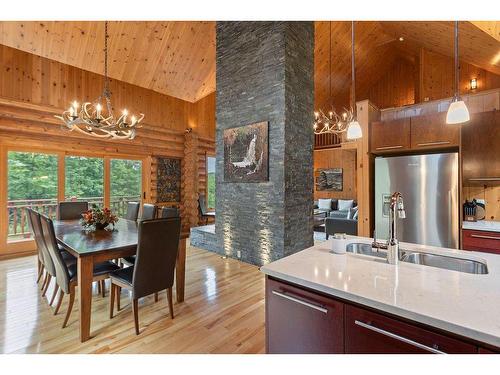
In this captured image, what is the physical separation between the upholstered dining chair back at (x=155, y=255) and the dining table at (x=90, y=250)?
0.23 meters

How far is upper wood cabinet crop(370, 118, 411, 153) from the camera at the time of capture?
3344 mm

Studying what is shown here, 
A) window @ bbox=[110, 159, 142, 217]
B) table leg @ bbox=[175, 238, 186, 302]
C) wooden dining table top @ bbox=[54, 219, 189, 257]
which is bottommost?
table leg @ bbox=[175, 238, 186, 302]

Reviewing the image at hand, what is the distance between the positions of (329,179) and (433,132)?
617 centimetres

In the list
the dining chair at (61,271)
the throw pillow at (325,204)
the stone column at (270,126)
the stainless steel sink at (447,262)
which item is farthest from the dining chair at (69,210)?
the throw pillow at (325,204)

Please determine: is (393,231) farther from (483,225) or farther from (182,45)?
(182,45)

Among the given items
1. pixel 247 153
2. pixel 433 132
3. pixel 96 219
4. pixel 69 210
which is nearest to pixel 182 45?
pixel 247 153

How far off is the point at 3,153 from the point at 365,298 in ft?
19.6

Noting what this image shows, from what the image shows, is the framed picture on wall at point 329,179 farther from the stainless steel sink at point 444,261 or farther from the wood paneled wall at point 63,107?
the stainless steel sink at point 444,261

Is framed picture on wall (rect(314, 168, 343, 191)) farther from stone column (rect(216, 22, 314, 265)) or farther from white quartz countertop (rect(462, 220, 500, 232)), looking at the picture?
white quartz countertop (rect(462, 220, 500, 232))

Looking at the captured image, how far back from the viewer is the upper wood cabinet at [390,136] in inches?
132

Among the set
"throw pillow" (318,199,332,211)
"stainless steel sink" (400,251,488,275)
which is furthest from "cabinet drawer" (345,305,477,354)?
"throw pillow" (318,199,332,211)

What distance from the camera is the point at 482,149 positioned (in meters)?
3.12

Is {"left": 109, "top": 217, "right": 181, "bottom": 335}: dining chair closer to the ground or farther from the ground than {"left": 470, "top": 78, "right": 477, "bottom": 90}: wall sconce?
closer to the ground

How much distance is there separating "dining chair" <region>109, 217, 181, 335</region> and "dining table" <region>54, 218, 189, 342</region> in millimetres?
223
